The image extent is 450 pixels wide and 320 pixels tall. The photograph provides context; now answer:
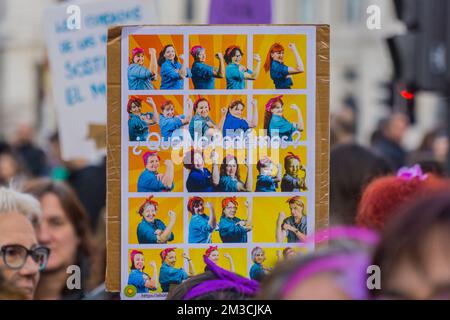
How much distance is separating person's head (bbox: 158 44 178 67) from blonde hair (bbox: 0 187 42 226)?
0.84 metres

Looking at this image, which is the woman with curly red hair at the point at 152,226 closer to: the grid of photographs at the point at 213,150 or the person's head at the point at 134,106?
the grid of photographs at the point at 213,150

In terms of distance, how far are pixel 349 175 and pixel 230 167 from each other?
2.09 m

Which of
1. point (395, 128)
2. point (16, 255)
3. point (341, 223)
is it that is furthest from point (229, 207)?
point (395, 128)

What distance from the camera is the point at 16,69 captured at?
48.8 meters

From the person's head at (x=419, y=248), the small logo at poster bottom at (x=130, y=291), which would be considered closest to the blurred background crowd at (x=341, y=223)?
the person's head at (x=419, y=248)

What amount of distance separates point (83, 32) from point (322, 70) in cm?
310

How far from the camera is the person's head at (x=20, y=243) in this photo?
340 centimetres

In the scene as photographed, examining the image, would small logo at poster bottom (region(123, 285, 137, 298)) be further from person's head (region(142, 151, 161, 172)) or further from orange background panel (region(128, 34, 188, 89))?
orange background panel (region(128, 34, 188, 89))

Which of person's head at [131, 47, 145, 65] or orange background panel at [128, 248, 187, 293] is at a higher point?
person's head at [131, 47, 145, 65]

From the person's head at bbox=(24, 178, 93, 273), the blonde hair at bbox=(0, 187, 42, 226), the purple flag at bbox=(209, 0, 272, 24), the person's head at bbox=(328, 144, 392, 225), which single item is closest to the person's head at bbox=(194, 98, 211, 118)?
the blonde hair at bbox=(0, 187, 42, 226)

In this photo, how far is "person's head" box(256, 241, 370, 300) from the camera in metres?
1.82

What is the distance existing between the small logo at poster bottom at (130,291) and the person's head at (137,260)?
0.14 ft

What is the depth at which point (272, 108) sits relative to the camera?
3057 millimetres
